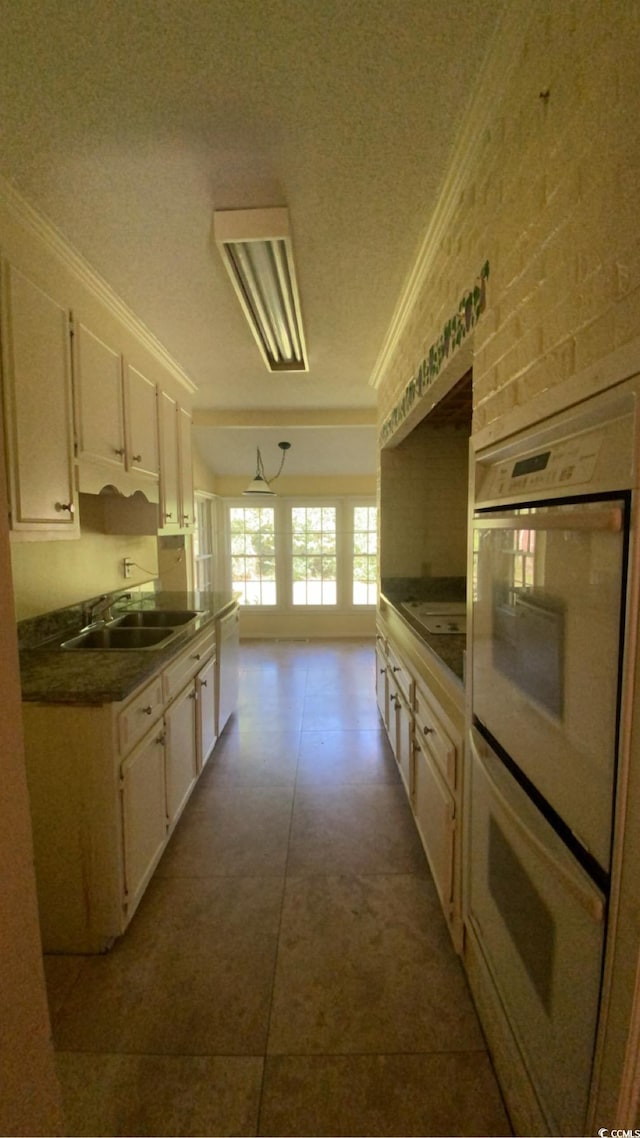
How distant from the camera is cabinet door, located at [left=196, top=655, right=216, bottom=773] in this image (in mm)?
2299

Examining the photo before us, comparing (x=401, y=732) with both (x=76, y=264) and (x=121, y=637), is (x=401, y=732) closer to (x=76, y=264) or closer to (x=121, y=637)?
(x=121, y=637)

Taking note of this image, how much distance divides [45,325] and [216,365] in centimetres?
145

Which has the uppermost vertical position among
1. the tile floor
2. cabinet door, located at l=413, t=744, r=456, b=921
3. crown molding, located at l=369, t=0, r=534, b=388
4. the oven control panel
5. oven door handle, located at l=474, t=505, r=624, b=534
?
crown molding, located at l=369, t=0, r=534, b=388

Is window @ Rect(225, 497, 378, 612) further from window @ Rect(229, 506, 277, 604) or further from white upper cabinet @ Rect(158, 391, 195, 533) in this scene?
white upper cabinet @ Rect(158, 391, 195, 533)

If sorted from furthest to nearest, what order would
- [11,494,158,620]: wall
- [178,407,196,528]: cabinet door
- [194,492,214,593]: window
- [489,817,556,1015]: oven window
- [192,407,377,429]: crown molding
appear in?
[194,492,214,593]: window → [192,407,377,429]: crown molding → [178,407,196,528]: cabinet door → [11,494,158,620]: wall → [489,817,556,1015]: oven window

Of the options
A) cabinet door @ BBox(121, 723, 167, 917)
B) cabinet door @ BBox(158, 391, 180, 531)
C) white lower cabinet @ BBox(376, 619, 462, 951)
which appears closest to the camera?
white lower cabinet @ BBox(376, 619, 462, 951)

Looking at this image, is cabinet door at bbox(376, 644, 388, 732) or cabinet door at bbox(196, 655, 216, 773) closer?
cabinet door at bbox(196, 655, 216, 773)

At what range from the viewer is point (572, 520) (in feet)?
2.33

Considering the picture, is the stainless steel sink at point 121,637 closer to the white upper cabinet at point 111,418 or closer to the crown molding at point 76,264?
the white upper cabinet at point 111,418

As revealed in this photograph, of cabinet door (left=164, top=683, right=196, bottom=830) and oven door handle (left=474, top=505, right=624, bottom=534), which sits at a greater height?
oven door handle (left=474, top=505, right=624, bottom=534)

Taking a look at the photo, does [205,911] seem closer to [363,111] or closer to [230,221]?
[230,221]

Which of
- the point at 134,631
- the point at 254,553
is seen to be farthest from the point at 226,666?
the point at 254,553

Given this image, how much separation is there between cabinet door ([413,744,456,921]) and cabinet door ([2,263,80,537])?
1713 mm

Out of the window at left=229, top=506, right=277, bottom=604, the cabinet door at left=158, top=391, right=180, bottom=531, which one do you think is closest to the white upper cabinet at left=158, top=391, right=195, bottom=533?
the cabinet door at left=158, top=391, right=180, bottom=531
